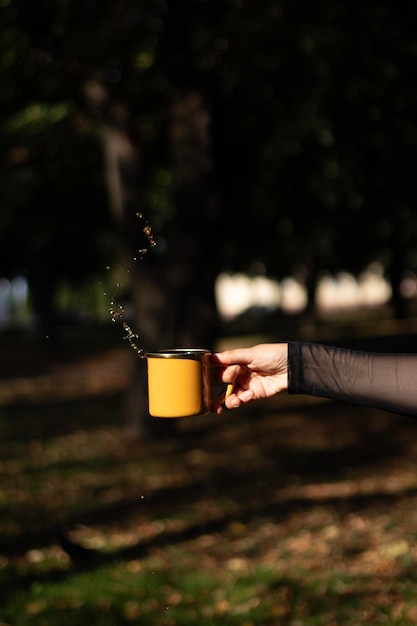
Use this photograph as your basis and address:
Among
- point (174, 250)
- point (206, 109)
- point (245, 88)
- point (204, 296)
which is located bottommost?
point (204, 296)

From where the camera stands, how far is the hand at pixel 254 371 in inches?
129

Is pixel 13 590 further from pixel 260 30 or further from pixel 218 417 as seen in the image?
pixel 218 417

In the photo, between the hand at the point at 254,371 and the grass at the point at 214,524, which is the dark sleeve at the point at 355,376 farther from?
the grass at the point at 214,524

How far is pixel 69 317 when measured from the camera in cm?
5219

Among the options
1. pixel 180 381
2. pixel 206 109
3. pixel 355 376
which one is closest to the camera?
pixel 355 376

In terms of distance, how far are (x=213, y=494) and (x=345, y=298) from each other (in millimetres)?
78276

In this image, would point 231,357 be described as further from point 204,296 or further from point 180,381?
point 204,296

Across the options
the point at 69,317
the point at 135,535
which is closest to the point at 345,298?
the point at 69,317

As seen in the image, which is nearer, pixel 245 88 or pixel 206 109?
pixel 206 109

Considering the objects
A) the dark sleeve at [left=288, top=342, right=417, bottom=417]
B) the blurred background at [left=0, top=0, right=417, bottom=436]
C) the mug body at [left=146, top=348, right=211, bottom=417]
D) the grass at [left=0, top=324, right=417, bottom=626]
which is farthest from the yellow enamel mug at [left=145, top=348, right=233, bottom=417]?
the blurred background at [left=0, top=0, right=417, bottom=436]

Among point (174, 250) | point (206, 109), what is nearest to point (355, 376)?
point (174, 250)

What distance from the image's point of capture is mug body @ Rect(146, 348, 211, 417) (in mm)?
3145

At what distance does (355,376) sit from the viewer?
292cm

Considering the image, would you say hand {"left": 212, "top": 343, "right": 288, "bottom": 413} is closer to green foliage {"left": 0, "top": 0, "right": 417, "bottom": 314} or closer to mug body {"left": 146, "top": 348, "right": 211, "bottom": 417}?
mug body {"left": 146, "top": 348, "right": 211, "bottom": 417}
